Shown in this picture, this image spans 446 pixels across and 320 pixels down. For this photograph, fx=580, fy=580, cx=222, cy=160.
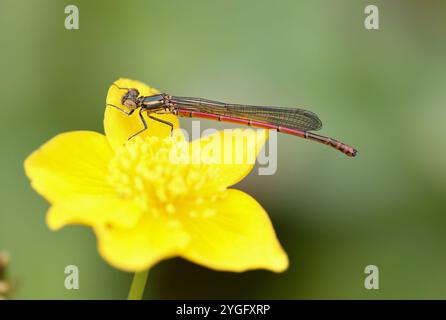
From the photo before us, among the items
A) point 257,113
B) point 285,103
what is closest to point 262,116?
point 257,113

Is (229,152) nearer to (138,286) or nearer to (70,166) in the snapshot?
(70,166)

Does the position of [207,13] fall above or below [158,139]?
above

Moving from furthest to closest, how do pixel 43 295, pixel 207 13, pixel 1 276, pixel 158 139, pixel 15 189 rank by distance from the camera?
pixel 207 13 → pixel 15 189 → pixel 43 295 → pixel 158 139 → pixel 1 276

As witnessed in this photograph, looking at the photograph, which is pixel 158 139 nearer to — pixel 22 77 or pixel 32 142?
pixel 32 142

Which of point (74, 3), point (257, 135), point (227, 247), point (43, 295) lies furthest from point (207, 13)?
point (227, 247)

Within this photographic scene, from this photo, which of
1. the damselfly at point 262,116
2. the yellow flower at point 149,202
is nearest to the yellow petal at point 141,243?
the yellow flower at point 149,202

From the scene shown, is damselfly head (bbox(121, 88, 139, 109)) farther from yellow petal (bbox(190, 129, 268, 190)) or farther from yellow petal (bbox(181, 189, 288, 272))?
yellow petal (bbox(181, 189, 288, 272))
